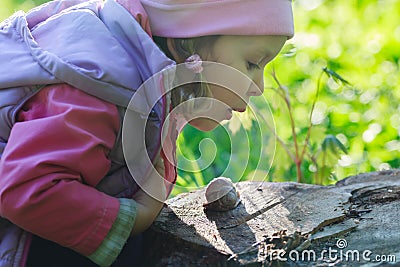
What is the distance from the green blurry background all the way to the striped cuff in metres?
0.35

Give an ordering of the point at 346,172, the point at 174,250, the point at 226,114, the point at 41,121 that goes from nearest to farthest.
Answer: the point at 41,121, the point at 174,250, the point at 226,114, the point at 346,172

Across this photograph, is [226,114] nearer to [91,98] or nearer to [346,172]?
[91,98]

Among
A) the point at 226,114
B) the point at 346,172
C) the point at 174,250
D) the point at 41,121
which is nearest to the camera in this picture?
the point at 41,121

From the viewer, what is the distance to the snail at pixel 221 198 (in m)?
1.14

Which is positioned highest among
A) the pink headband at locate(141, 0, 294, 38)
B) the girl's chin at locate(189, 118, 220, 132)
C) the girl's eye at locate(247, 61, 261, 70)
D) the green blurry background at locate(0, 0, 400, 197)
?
the pink headband at locate(141, 0, 294, 38)

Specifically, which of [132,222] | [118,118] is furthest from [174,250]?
[118,118]

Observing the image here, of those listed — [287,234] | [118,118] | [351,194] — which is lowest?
[351,194]

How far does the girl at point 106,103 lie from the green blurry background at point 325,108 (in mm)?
223

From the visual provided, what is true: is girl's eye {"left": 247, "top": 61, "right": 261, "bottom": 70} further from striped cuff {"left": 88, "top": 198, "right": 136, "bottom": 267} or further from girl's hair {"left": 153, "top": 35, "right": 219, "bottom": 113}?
striped cuff {"left": 88, "top": 198, "right": 136, "bottom": 267}

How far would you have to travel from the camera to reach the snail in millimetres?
1137

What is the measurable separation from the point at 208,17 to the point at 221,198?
317mm

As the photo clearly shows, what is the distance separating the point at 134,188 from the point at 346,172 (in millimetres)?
1134

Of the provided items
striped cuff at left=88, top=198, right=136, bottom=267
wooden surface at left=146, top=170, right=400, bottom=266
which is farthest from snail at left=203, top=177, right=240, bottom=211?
striped cuff at left=88, top=198, right=136, bottom=267

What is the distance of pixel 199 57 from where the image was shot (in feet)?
3.55
